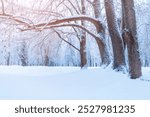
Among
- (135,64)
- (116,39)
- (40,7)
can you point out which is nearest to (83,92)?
(135,64)

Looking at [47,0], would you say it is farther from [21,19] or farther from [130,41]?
[130,41]

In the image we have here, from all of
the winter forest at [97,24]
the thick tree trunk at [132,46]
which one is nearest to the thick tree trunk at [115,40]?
the winter forest at [97,24]

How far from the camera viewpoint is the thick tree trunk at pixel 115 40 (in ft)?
49.9

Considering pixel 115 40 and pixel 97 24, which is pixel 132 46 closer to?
pixel 115 40

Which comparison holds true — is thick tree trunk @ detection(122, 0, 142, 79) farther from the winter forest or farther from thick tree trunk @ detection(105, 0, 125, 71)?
thick tree trunk @ detection(105, 0, 125, 71)

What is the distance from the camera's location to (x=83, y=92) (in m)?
11.0

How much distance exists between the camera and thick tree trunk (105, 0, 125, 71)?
15195 millimetres

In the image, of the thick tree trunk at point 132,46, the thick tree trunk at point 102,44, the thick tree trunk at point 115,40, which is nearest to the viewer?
the thick tree trunk at point 132,46

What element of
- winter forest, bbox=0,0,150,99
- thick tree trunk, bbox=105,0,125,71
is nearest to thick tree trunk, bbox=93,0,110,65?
winter forest, bbox=0,0,150,99

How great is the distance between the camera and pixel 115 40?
15.5 meters

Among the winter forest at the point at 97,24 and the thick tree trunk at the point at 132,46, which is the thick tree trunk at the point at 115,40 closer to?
the winter forest at the point at 97,24

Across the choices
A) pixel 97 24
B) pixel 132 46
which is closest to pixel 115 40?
Result: pixel 97 24

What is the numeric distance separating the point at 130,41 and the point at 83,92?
2750mm

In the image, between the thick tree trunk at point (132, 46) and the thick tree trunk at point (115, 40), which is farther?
the thick tree trunk at point (115, 40)
